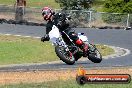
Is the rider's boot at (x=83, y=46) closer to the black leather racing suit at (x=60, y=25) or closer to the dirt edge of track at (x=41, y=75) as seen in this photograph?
the black leather racing suit at (x=60, y=25)

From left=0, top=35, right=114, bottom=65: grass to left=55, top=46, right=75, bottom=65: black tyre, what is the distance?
13.9 feet

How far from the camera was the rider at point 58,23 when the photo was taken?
50.9 feet

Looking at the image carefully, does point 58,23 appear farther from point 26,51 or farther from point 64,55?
point 26,51

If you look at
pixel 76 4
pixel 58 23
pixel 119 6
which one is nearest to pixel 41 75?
pixel 58 23

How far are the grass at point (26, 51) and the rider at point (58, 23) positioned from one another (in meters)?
4.87

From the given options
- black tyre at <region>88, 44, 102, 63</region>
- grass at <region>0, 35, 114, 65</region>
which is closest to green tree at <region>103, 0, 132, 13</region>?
grass at <region>0, 35, 114, 65</region>

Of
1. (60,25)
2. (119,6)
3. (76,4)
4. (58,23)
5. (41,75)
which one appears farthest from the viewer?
(76,4)

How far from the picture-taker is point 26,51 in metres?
24.4

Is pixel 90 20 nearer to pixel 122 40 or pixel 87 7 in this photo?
pixel 87 7

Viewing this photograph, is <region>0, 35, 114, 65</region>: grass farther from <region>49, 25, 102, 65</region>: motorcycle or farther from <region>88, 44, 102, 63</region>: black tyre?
<region>88, 44, 102, 63</region>: black tyre

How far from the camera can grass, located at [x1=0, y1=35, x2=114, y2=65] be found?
2212 centimetres

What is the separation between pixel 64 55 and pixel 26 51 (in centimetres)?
742

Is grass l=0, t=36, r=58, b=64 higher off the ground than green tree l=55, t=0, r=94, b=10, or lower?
higher

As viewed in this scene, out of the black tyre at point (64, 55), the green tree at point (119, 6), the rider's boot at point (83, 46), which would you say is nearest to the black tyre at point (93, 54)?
the rider's boot at point (83, 46)
